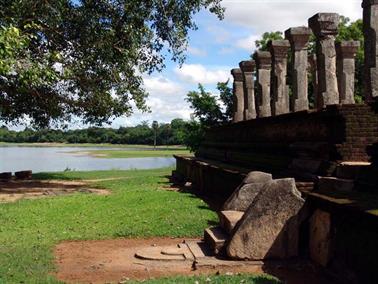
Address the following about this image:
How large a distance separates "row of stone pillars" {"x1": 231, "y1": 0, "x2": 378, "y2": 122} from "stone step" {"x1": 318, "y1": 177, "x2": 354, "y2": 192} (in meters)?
1.31

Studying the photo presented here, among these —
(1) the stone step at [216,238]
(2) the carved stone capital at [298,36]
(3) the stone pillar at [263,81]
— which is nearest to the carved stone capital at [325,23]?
(2) the carved stone capital at [298,36]

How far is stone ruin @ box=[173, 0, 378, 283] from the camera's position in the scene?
562 centimetres

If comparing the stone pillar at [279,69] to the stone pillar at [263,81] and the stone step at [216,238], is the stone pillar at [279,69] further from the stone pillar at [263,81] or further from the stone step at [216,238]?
the stone step at [216,238]

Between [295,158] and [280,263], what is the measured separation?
348cm

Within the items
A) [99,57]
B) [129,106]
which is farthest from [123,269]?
[129,106]

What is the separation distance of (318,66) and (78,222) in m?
5.88

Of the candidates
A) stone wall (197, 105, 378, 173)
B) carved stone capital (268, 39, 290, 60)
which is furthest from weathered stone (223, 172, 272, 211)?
carved stone capital (268, 39, 290, 60)

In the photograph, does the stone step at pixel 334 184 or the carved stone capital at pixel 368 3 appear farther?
the carved stone capital at pixel 368 3

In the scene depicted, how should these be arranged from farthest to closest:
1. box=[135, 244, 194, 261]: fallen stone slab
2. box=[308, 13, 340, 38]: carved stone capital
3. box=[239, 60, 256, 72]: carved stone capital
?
1. box=[239, 60, 256, 72]: carved stone capital
2. box=[308, 13, 340, 38]: carved stone capital
3. box=[135, 244, 194, 261]: fallen stone slab

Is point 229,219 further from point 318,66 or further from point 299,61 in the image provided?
point 299,61

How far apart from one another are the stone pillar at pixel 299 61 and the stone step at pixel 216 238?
578 cm

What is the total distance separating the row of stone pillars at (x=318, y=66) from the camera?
866 cm

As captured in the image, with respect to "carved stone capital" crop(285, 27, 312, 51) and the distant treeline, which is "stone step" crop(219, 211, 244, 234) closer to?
"carved stone capital" crop(285, 27, 312, 51)

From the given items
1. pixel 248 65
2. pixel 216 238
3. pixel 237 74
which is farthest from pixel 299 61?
pixel 237 74
